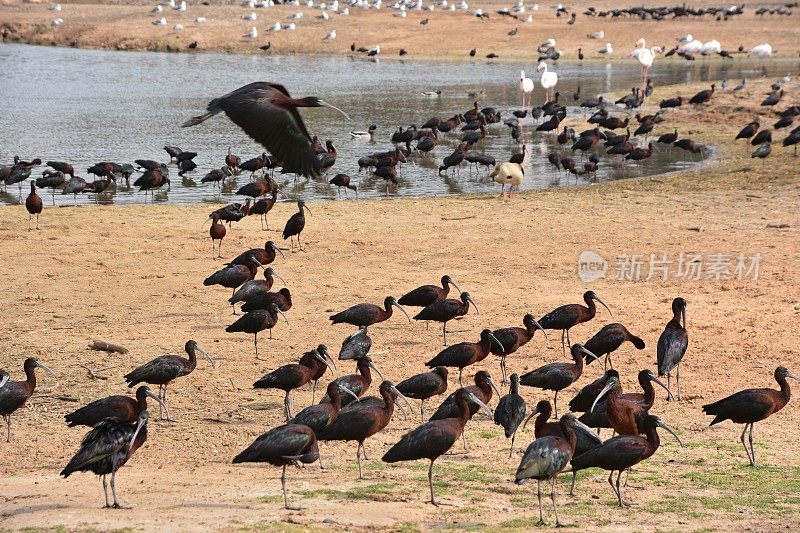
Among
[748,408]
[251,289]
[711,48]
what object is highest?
[711,48]

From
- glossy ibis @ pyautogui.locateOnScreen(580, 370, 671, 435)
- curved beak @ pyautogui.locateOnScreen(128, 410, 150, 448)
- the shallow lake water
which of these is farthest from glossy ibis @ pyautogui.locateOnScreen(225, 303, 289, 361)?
the shallow lake water

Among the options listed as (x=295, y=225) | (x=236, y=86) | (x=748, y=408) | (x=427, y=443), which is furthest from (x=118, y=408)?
(x=236, y=86)

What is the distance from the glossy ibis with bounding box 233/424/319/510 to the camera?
8.52m

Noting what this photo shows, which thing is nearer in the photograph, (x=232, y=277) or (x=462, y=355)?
(x=462, y=355)

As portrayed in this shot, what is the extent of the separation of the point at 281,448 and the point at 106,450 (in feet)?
4.11

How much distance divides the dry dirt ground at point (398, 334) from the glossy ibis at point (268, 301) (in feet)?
1.30

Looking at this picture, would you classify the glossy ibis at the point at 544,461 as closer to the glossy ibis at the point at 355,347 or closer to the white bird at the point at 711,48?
the glossy ibis at the point at 355,347

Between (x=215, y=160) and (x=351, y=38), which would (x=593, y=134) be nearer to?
(x=215, y=160)

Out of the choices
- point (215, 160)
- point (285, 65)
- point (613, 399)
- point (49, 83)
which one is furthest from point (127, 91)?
point (613, 399)

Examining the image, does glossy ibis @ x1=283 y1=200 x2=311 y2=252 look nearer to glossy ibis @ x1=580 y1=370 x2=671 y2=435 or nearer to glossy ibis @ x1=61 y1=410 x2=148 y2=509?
Result: glossy ibis @ x1=580 y1=370 x2=671 y2=435

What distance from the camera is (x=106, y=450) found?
849cm

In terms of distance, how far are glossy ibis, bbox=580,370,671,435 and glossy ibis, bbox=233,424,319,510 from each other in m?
2.50

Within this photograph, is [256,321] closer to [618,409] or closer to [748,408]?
[618,409]

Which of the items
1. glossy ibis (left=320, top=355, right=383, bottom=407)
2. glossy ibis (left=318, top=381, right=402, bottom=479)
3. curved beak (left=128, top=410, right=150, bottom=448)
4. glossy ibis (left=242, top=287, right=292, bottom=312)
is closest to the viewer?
curved beak (left=128, top=410, right=150, bottom=448)
